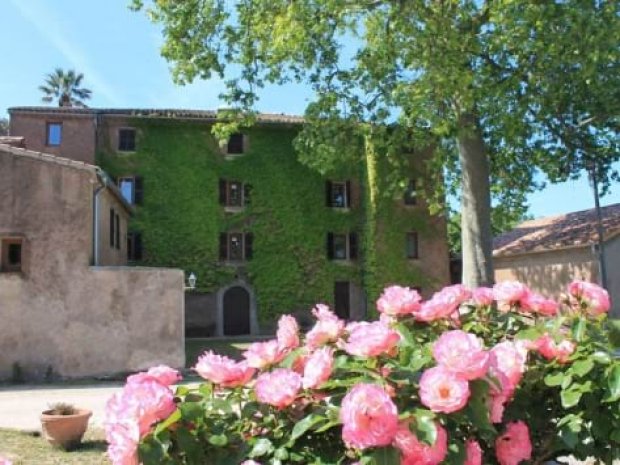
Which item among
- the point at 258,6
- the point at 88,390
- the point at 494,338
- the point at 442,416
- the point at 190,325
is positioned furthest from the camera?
the point at 190,325

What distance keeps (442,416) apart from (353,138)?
62.0 ft

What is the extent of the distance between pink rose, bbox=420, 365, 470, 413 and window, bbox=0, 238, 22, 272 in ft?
51.2

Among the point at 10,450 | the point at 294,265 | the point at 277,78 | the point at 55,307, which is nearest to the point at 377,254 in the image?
the point at 294,265

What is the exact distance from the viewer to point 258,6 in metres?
18.1

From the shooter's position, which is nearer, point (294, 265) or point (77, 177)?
point (77, 177)

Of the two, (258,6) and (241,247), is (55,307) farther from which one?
(241,247)

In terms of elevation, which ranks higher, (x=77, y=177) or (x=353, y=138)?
(x=353, y=138)

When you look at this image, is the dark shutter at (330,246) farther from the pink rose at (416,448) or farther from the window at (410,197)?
the pink rose at (416,448)

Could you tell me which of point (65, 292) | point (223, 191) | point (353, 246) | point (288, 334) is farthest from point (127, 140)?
point (288, 334)

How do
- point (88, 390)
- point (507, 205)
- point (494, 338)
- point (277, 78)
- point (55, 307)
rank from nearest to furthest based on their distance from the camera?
point (494, 338)
point (88, 390)
point (55, 307)
point (277, 78)
point (507, 205)

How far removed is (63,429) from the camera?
818 centimetres

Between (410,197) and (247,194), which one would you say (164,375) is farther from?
(410,197)

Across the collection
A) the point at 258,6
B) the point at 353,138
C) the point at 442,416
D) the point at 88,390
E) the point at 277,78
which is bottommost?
the point at 88,390

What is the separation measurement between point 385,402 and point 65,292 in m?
15.2
